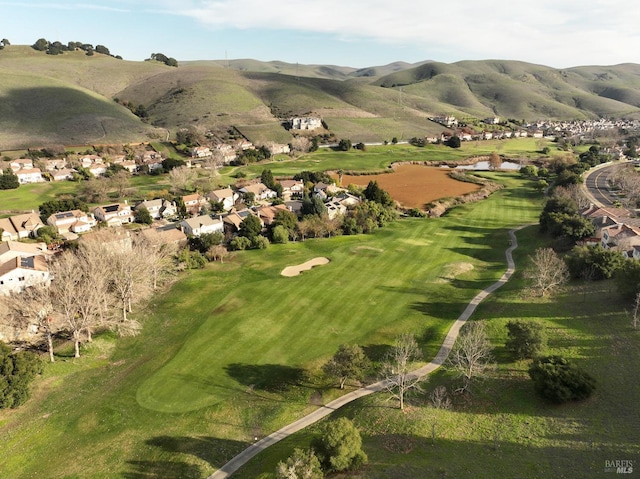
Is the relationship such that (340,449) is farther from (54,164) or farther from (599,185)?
(54,164)

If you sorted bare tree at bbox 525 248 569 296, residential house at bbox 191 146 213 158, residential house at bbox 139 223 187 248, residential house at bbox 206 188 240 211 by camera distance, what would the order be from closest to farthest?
bare tree at bbox 525 248 569 296
residential house at bbox 139 223 187 248
residential house at bbox 206 188 240 211
residential house at bbox 191 146 213 158

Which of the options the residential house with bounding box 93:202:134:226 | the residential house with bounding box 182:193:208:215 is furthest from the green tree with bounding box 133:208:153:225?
the residential house with bounding box 182:193:208:215

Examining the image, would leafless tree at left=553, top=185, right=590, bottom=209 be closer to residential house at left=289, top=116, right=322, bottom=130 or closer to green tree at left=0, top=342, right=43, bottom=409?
green tree at left=0, top=342, right=43, bottom=409

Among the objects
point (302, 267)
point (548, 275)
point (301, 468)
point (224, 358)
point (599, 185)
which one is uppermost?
point (599, 185)

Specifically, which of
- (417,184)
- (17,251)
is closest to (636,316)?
(17,251)

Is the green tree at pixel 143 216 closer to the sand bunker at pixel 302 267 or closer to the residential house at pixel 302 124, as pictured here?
the sand bunker at pixel 302 267

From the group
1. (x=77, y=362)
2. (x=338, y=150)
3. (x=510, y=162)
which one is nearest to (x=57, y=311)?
(x=77, y=362)

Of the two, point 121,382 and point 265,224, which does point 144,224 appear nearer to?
point 265,224

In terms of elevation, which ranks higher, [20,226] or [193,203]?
[193,203]
